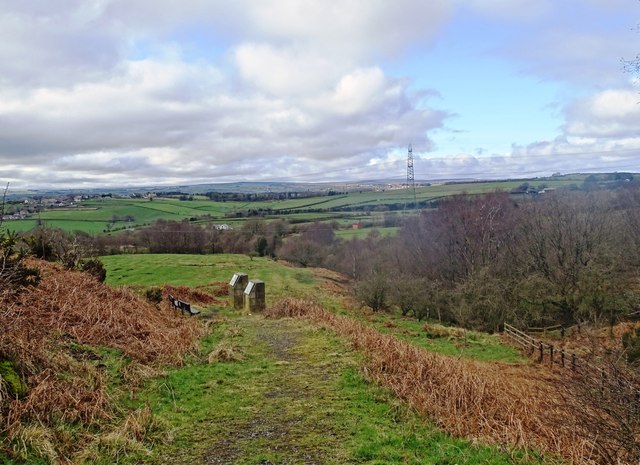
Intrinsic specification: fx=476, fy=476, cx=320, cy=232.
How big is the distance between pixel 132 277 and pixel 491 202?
34.1m

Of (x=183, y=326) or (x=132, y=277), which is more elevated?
(x=183, y=326)

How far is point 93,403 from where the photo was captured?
758 cm

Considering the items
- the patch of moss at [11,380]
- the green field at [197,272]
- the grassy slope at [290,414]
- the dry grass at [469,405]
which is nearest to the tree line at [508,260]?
the green field at [197,272]

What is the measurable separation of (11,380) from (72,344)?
298 cm

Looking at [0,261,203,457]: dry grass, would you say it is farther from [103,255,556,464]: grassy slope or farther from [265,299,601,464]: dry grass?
[265,299,601,464]: dry grass

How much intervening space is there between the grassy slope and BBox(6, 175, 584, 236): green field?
58195 millimetres

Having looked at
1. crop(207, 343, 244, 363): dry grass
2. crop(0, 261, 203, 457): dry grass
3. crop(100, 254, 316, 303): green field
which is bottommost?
crop(100, 254, 316, 303): green field

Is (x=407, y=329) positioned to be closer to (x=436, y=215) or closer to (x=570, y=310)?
(x=570, y=310)

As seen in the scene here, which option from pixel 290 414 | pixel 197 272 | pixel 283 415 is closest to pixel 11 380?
pixel 283 415

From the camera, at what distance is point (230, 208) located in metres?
101

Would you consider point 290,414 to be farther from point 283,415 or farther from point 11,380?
point 11,380

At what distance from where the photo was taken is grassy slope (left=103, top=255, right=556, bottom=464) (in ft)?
22.0

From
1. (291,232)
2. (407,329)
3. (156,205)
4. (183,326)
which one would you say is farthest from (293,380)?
(156,205)

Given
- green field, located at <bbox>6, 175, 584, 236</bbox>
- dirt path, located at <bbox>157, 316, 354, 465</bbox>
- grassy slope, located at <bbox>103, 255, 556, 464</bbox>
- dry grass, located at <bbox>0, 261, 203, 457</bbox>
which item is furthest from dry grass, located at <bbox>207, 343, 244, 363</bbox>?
green field, located at <bbox>6, 175, 584, 236</bbox>
